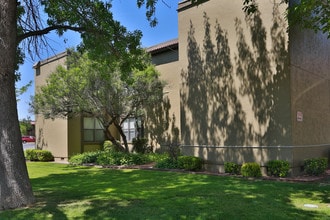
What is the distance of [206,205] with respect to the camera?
7102 mm

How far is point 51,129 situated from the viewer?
75.2 feet

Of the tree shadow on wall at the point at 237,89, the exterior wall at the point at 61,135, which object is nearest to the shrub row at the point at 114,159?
the tree shadow on wall at the point at 237,89

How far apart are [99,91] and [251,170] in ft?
27.3

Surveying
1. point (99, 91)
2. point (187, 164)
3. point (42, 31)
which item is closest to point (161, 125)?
point (99, 91)

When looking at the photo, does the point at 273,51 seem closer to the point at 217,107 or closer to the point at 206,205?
the point at 217,107

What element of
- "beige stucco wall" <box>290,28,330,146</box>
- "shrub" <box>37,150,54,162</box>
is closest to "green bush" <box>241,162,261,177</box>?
"beige stucco wall" <box>290,28,330,146</box>

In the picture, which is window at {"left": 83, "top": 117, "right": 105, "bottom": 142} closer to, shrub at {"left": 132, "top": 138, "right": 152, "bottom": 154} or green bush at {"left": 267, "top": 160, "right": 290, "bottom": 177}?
shrub at {"left": 132, "top": 138, "right": 152, "bottom": 154}

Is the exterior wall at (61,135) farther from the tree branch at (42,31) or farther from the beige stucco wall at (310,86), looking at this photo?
the beige stucco wall at (310,86)

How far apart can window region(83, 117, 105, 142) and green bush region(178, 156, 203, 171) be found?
32.5ft

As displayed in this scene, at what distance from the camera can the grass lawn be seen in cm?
646

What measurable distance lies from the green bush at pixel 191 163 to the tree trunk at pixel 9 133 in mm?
6835

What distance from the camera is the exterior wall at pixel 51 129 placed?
21312 mm

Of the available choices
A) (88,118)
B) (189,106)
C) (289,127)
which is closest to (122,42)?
(189,106)

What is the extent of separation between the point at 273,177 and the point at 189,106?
15.3 feet
